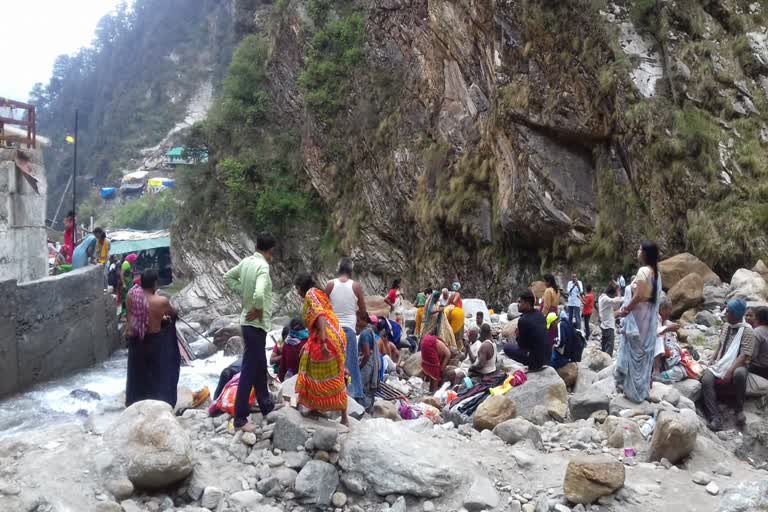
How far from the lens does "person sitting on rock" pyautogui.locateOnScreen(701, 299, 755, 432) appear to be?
5953 mm

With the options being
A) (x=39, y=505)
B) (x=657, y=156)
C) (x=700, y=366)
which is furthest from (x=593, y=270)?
(x=39, y=505)

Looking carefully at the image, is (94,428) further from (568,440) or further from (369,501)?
(568,440)

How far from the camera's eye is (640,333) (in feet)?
19.3

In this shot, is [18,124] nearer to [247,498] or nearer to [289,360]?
[289,360]

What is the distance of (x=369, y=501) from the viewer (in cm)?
438

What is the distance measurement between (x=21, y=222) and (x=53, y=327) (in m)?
1.85

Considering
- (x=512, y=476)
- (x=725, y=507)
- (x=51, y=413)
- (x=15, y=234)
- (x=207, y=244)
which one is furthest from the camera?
(x=207, y=244)

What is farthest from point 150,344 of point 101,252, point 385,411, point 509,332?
point 101,252

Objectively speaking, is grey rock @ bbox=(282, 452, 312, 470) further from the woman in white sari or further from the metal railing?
the metal railing

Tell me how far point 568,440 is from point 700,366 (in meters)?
2.72

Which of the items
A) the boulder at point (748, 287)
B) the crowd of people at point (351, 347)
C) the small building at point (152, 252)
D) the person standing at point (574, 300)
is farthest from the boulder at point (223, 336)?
the small building at point (152, 252)

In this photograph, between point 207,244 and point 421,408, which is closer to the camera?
point 421,408

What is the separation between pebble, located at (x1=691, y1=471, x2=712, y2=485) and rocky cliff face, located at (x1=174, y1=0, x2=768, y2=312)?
817 centimetres

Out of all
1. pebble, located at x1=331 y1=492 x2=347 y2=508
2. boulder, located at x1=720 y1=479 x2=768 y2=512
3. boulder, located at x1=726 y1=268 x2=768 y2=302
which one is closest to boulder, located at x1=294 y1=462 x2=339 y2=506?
pebble, located at x1=331 y1=492 x2=347 y2=508
